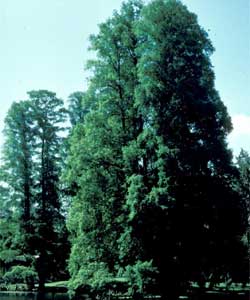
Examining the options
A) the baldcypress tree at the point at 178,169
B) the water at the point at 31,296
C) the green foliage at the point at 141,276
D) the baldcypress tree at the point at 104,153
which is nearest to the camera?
the green foliage at the point at 141,276

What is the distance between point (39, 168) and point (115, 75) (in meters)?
20.4

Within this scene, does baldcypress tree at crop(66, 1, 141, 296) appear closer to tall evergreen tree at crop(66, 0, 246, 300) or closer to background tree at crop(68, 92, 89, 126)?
tall evergreen tree at crop(66, 0, 246, 300)

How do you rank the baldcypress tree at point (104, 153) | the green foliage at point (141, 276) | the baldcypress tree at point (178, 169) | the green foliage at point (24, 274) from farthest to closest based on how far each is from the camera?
the green foliage at point (24, 274) → the baldcypress tree at point (104, 153) → the baldcypress tree at point (178, 169) → the green foliage at point (141, 276)

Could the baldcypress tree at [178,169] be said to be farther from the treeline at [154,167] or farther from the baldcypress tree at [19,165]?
the baldcypress tree at [19,165]

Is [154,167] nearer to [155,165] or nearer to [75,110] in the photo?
[155,165]

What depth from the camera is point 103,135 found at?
2084 cm

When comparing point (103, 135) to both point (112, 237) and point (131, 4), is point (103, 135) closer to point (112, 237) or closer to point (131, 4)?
point (112, 237)

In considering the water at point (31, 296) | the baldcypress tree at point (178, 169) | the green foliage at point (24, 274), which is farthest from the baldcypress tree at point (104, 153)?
the green foliage at point (24, 274)

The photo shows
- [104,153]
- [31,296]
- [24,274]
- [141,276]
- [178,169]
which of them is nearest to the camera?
[141,276]

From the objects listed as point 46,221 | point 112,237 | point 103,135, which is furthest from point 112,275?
point 46,221

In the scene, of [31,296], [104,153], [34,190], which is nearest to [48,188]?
[34,190]

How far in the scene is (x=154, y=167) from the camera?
19375 millimetres

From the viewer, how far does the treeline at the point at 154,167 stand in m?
18.6

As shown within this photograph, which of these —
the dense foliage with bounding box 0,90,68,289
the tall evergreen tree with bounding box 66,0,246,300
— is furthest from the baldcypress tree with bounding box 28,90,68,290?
the tall evergreen tree with bounding box 66,0,246,300
